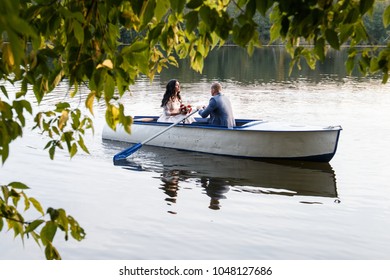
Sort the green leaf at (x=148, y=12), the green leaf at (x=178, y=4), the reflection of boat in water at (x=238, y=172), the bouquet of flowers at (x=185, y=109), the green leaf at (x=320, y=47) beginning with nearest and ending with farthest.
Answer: the green leaf at (x=178, y=4)
the green leaf at (x=148, y=12)
the green leaf at (x=320, y=47)
the reflection of boat in water at (x=238, y=172)
the bouquet of flowers at (x=185, y=109)

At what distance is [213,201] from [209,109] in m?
3.54

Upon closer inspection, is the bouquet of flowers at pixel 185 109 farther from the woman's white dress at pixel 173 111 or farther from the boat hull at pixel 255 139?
the boat hull at pixel 255 139

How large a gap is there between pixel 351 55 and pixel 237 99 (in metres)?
24.4

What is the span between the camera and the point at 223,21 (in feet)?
8.44

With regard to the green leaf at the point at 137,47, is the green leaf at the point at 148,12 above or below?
above

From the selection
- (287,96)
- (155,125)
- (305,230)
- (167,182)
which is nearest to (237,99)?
(287,96)

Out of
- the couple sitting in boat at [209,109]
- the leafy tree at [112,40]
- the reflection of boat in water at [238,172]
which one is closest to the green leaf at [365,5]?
the leafy tree at [112,40]

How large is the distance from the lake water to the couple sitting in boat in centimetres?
90

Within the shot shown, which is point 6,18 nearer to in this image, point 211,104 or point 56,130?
point 56,130

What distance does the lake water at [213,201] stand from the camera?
9.25 metres

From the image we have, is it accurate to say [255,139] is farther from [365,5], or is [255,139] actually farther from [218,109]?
[365,5]

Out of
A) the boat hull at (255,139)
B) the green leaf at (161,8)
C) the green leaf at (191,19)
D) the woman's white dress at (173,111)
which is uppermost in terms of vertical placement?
the green leaf at (161,8)

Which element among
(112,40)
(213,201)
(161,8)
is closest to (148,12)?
(161,8)

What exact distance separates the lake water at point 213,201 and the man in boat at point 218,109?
95 cm
